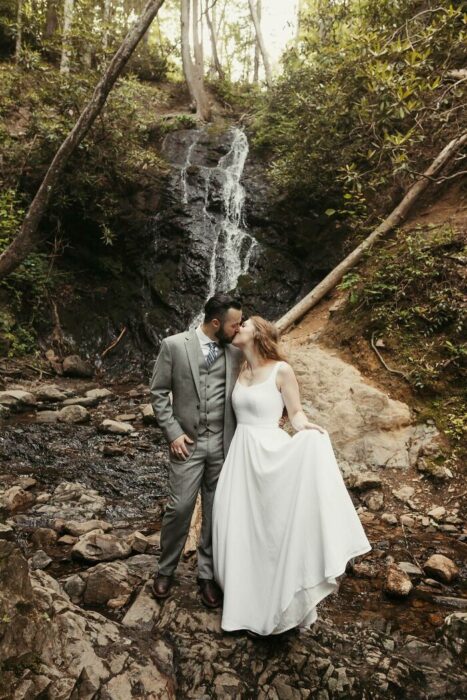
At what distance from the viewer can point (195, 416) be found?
11.2 feet

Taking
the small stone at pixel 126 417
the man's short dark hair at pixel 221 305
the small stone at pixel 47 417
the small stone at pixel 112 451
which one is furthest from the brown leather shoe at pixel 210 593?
the small stone at pixel 47 417

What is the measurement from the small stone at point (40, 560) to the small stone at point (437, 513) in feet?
13.2

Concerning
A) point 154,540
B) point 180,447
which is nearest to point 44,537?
point 154,540

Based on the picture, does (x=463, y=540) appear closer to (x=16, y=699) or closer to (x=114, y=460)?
(x=16, y=699)

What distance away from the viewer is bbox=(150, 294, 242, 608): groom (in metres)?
3.38

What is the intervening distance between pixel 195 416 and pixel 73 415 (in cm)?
553

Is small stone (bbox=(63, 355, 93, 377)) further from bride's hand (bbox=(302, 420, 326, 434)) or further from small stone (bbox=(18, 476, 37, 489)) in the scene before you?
bride's hand (bbox=(302, 420, 326, 434))

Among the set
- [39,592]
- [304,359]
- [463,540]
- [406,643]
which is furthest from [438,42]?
[39,592]

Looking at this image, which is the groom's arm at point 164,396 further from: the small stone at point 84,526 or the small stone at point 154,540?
the small stone at point 84,526

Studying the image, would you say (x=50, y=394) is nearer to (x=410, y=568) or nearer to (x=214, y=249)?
(x=214, y=249)

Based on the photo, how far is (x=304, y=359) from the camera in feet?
24.3

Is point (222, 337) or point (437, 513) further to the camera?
point (437, 513)

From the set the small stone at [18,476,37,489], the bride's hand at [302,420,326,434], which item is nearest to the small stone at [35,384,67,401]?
the small stone at [18,476,37,489]

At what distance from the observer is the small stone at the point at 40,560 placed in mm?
4137
